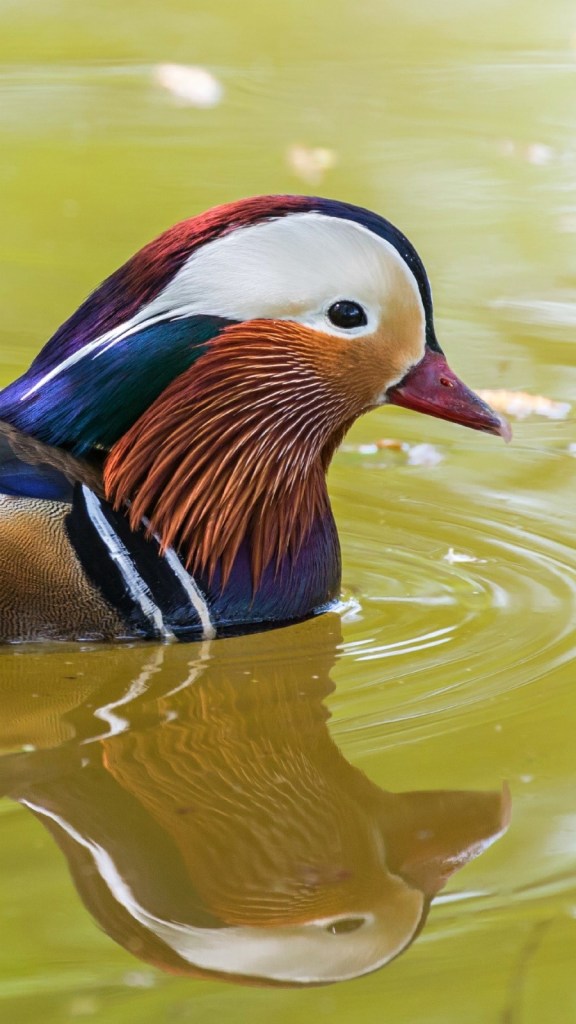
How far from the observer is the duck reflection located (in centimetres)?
287

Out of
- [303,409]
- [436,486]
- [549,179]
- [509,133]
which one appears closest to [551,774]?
[303,409]

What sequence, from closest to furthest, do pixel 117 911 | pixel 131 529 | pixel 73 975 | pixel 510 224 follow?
pixel 73 975
pixel 117 911
pixel 131 529
pixel 510 224

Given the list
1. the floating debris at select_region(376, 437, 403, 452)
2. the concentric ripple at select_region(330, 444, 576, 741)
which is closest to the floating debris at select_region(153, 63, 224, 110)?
the floating debris at select_region(376, 437, 403, 452)

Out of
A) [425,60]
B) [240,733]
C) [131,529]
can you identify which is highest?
[425,60]

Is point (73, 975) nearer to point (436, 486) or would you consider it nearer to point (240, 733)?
point (240, 733)

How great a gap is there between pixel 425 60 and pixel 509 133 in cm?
158

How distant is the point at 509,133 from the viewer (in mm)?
9180

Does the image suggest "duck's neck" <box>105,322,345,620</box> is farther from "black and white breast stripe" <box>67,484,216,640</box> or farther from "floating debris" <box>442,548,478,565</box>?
"floating debris" <box>442,548,478,565</box>

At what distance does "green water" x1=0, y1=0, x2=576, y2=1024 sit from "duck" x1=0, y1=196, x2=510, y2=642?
0.55ft

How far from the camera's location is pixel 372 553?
4773mm

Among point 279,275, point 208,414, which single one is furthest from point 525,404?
point 279,275

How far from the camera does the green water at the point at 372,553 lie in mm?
2799

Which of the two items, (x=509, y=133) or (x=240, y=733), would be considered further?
(x=509, y=133)

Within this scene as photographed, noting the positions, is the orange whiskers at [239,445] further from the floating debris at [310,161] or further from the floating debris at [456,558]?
the floating debris at [310,161]
